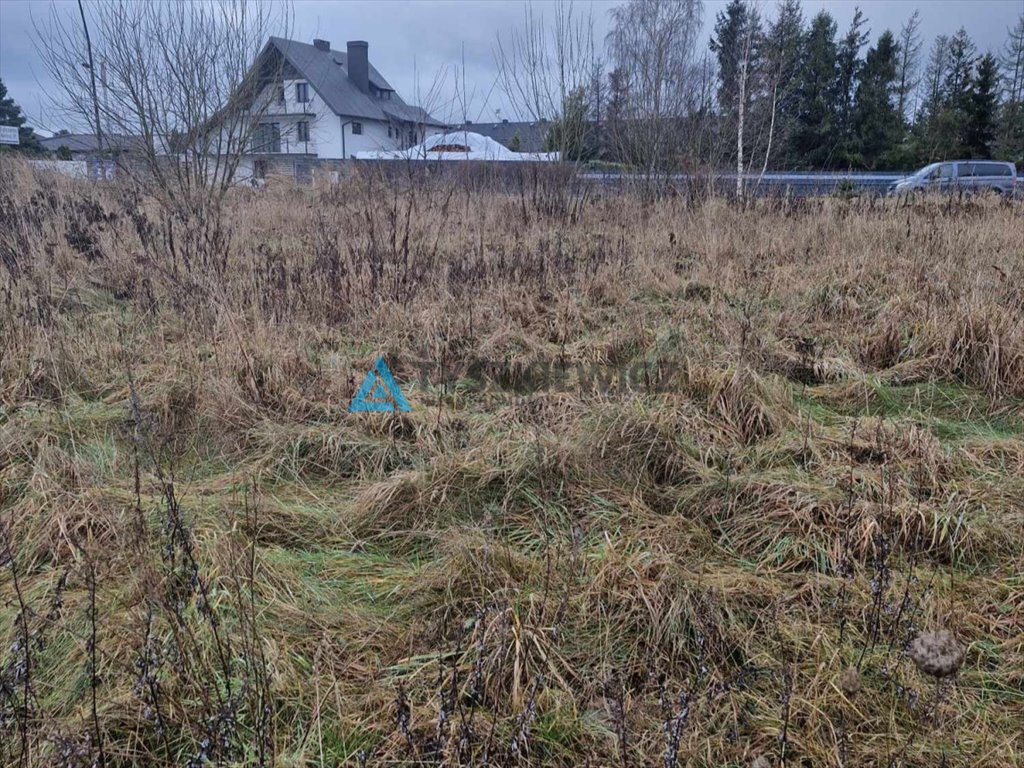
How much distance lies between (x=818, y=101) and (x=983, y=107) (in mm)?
5881

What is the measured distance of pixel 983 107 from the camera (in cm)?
2406

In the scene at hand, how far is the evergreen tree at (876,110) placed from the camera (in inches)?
993

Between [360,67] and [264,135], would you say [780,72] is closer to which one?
[264,135]

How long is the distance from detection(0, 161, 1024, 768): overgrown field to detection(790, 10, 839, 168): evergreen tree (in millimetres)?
21298

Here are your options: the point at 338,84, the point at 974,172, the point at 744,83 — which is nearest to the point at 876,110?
the point at 974,172

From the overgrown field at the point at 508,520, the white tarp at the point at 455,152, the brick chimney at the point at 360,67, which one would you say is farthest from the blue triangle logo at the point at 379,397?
the brick chimney at the point at 360,67

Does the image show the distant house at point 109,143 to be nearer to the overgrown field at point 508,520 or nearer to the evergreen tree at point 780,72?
the overgrown field at point 508,520

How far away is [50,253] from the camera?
6039 millimetres

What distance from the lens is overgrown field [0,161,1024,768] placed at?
1.74 m

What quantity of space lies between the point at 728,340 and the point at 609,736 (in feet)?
9.85

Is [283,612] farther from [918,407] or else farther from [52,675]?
[918,407]

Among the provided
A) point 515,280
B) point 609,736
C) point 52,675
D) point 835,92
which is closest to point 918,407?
point 609,736

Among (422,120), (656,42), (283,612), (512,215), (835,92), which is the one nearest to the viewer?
(283,612)

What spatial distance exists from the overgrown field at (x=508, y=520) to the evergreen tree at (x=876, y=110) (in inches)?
938
